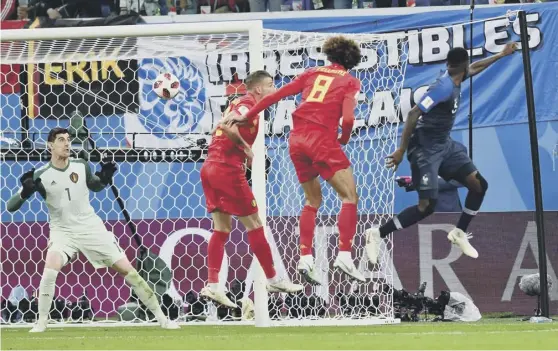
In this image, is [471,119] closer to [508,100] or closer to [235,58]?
[508,100]

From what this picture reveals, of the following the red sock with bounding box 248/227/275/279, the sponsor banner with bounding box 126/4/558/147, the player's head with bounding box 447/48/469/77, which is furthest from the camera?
the sponsor banner with bounding box 126/4/558/147

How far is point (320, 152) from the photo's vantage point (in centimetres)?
1094

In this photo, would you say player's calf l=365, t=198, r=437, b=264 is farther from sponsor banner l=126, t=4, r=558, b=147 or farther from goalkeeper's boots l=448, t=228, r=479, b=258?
sponsor banner l=126, t=4, r=558, b=147

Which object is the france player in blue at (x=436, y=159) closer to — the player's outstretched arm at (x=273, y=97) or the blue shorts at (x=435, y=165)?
the blue shorts at (x=435, y=165)

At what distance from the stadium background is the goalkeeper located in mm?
2738

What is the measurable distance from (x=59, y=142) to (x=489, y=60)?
4.10m

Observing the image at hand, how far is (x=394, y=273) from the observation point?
1472cm

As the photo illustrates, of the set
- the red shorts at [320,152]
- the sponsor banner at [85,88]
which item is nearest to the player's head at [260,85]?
the red shorts at [320,152]

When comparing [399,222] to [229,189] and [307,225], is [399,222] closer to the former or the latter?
[307,225]

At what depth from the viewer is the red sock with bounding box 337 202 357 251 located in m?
11.0

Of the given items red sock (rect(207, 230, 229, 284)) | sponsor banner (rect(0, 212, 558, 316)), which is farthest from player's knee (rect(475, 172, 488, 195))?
red sock (rect(207, 230, 229, 284))

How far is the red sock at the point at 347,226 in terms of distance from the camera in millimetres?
10977

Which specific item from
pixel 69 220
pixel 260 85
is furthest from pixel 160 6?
pixel 260 85

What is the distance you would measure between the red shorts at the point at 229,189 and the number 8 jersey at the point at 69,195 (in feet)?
4.11
